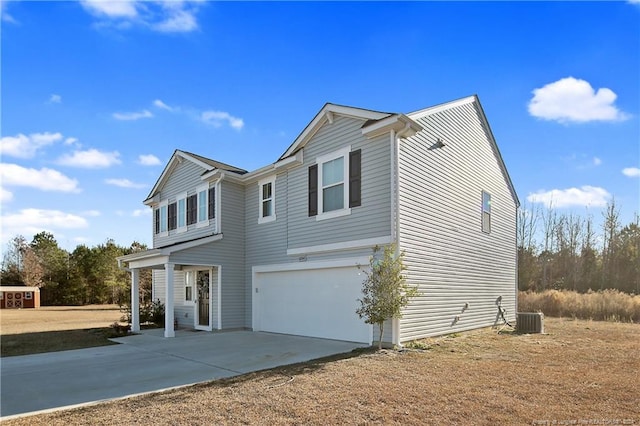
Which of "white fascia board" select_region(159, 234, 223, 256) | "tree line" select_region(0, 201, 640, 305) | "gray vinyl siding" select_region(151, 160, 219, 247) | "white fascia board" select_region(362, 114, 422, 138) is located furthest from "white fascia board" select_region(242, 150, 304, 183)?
"tree line" select_region(0, 201, 640, 305)

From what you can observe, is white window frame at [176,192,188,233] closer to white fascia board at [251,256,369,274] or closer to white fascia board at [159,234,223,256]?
white fascia board at [159,234,223,256]

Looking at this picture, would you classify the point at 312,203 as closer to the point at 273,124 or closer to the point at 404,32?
the point at 273,124

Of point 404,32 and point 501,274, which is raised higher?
point 404,32

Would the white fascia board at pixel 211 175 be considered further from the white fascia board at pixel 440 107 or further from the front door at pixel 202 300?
the white fascia board at pixel 440 107

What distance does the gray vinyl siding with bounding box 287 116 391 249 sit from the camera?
11594 mm

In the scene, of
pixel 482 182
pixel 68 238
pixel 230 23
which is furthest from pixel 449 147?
pixel 68 238

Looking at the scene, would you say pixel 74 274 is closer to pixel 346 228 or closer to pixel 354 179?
pixel 346 228

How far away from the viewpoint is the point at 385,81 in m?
13.6

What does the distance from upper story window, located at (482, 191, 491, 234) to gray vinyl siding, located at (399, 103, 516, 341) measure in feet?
0.88

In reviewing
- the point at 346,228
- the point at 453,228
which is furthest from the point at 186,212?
the point at 453,228

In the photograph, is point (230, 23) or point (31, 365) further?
point (230, 23)

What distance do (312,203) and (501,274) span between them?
872 centimetres

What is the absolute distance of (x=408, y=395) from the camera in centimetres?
638

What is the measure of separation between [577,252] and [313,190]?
3101 cm
